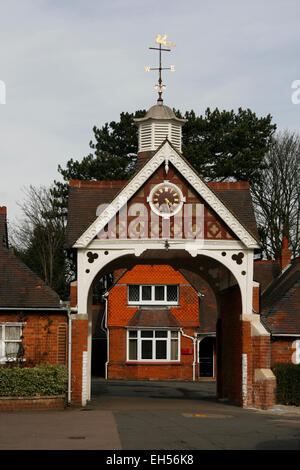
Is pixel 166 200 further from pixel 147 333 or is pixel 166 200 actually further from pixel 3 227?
pixel 147 333

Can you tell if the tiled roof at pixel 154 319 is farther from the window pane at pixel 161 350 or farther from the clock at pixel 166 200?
the clock at pixel 166 200

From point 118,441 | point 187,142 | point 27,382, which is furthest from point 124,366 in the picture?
point 118,441

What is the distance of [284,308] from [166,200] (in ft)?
21.1

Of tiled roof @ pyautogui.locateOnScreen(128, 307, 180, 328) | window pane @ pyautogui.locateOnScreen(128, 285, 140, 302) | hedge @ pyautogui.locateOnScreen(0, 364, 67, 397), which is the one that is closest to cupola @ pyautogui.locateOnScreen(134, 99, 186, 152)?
hedge @ pyautogui.locateOnScreen(0, 364, 67, 397)

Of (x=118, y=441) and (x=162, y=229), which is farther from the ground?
(x=162, y=229)

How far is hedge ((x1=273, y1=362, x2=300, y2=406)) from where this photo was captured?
26.9m

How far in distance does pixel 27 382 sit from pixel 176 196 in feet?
25.0

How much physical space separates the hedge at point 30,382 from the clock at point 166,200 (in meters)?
6.16

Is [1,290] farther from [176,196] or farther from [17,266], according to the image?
[176,196]

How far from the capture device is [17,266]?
28.6 meters

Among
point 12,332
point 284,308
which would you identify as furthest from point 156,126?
point 12,332

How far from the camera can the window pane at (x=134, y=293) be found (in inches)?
2036

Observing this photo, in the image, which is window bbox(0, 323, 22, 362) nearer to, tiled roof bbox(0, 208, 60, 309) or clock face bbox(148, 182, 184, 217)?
tiled roof bbox(0, 208, 60, 309)
